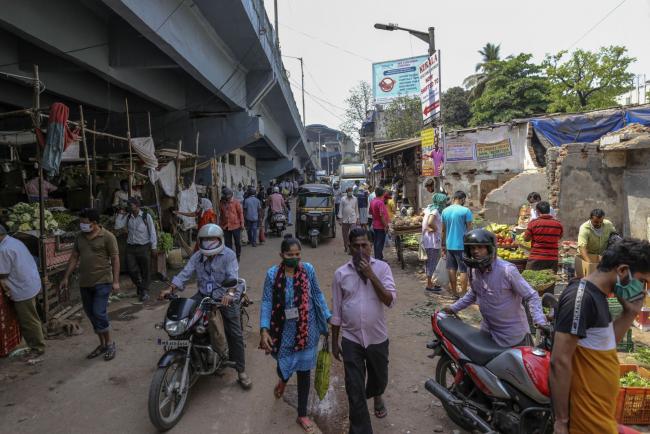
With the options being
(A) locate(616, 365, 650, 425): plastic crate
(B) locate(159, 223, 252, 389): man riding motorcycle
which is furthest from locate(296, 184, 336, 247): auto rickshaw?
(A) locate(616, 365, 650, 425): plastic crate

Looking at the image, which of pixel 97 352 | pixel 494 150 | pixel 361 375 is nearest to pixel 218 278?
pixel 361 375

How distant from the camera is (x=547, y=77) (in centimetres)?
3238

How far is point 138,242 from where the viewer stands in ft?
24.7

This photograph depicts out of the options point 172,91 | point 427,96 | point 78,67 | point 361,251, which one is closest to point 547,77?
point 427,96

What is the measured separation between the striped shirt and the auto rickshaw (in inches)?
298

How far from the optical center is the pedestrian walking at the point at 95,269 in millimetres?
4938

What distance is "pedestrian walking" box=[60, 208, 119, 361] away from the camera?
4.94 meters

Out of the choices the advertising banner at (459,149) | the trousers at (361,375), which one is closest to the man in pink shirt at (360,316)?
the trousers at (361,375)

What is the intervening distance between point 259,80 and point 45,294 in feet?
33.1

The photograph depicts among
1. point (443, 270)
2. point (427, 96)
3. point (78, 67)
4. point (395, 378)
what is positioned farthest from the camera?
point (427, 96)

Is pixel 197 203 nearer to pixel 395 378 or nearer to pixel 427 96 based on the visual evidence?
pixel 427 96

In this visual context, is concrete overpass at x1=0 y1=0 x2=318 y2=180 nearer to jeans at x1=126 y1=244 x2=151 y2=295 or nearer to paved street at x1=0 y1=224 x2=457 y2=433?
jeans at x1=126 y1=244 x2=151 y2=295

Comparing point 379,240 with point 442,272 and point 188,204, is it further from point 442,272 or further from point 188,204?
point 188,204

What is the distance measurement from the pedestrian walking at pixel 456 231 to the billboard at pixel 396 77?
2036cm
